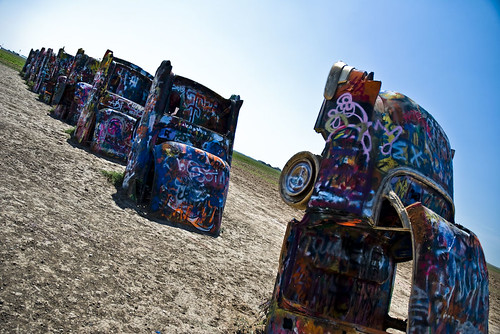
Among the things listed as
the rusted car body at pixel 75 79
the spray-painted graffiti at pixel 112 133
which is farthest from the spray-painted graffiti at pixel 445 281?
the rusted car body at pixel 75 79

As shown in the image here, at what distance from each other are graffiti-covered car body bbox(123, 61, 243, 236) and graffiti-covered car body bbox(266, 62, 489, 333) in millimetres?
3381

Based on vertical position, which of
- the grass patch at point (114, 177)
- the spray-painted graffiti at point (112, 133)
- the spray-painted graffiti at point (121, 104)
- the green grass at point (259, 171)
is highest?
the green grass at point (259, 171)

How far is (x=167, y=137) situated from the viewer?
7.36 metres

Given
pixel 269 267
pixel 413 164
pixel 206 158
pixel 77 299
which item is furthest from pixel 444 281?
pixel 206 158

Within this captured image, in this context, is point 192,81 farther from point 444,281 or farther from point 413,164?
point 444,281

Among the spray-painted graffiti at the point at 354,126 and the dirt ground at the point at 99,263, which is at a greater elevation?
the spray-painted graffiti at the point at 354,126

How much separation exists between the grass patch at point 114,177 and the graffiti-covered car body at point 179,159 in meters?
0.32

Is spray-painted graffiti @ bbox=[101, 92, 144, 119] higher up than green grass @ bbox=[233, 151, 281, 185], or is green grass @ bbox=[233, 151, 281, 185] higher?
green grass @ bbox=[233, 151, 281, 185]

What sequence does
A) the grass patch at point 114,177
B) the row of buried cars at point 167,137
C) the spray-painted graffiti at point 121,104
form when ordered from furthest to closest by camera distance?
the spray-painted graffiti at point 121,104
the grass patch at point 114,177
the row of buried cars at point 167,137

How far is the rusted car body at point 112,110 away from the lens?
975cm

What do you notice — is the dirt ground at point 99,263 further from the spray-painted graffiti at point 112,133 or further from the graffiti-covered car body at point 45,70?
the graffiti-covered car body at point 45,70

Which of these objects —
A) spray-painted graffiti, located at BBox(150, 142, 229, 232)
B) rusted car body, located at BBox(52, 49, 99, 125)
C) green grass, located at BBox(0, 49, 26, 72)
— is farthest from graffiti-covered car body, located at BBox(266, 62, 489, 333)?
green grass, located at BBox(0, 49, 26, 72)

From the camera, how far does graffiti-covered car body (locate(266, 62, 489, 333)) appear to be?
2850 millimetres

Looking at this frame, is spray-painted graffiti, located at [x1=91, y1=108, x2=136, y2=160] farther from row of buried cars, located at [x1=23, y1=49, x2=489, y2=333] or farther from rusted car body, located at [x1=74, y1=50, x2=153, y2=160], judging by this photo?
row of buried cars, located at [x1=23, y1=49, x2=489, y2=333]
